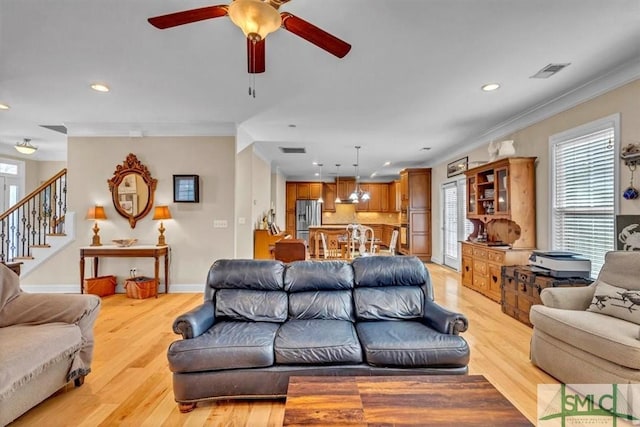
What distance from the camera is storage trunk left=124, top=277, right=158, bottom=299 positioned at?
4.55 meters

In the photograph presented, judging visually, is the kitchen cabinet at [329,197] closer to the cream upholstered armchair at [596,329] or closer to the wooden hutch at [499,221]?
the wooden hutch at [499,221]

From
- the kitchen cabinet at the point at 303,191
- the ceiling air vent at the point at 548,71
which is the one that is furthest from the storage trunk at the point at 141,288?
the kitchen cabinet at the point at 303,191

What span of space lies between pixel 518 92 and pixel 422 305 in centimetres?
280

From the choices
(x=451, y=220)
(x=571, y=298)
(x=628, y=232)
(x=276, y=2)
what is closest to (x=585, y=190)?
(x=628, y=232)

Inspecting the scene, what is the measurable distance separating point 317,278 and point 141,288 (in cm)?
327

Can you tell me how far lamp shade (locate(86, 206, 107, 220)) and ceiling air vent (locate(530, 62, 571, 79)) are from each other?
19.7ft

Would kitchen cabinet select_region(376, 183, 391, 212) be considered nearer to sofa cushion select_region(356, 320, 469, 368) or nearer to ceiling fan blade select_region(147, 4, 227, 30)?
sofa cushion select_region(356, 320, 469, 368)

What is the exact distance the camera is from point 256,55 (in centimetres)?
197

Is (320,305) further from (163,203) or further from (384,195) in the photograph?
(384,195)

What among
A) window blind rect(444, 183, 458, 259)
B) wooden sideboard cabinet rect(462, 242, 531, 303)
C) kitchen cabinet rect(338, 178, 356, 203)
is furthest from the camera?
kitchen cabinet rect(338, 178, 356, 203)

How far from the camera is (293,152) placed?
7.12 m

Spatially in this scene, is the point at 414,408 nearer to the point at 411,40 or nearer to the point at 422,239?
the point at 411,40

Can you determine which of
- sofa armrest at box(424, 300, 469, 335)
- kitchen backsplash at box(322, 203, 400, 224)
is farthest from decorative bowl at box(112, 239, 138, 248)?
kitchen backsplash at box(322, 203, 400, 224)

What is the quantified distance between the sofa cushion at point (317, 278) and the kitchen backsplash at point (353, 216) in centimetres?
831
